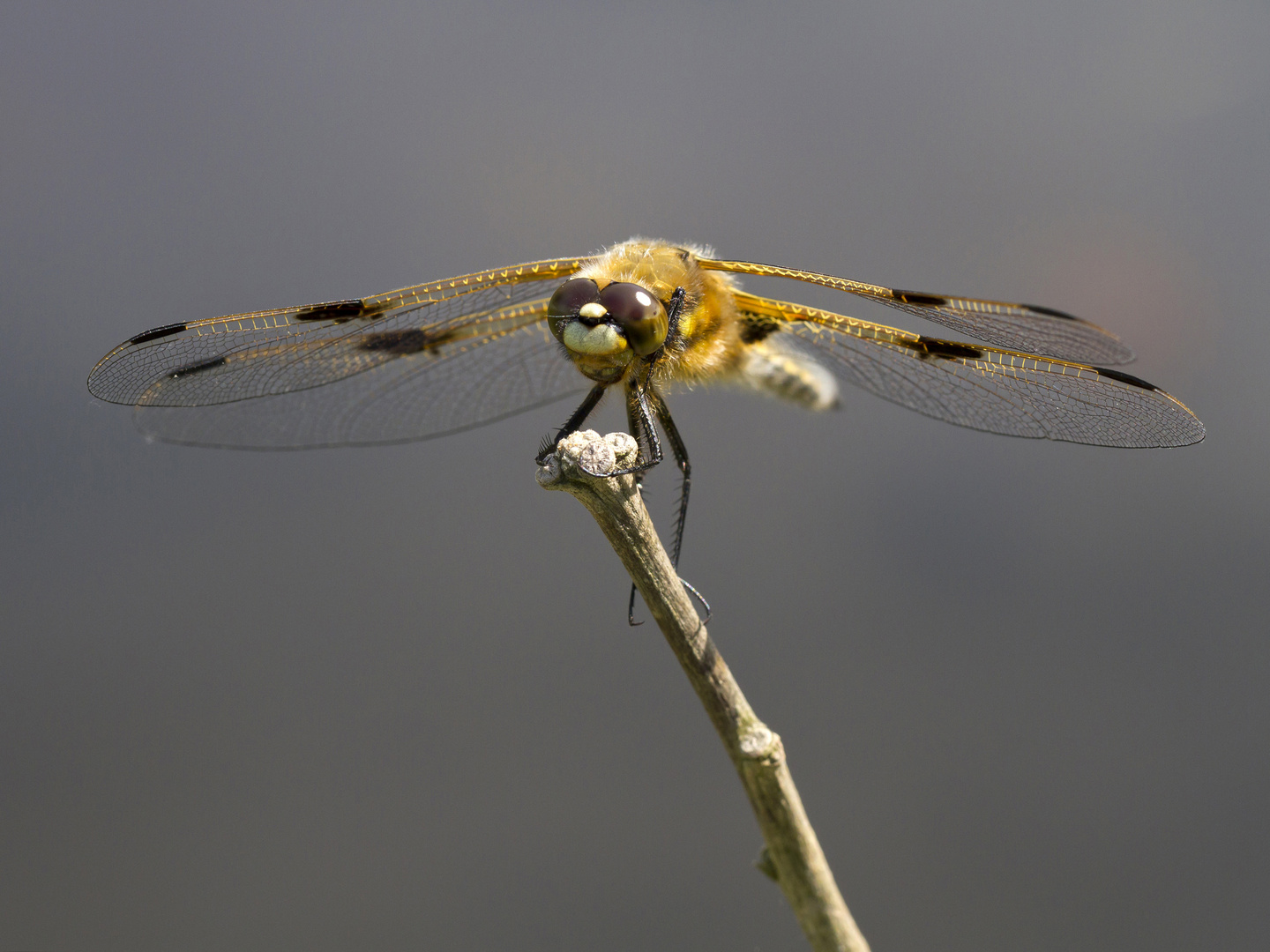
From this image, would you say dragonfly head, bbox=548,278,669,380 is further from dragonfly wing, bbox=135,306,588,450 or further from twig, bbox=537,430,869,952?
dragonfly wing, bbox=135,306,588,450

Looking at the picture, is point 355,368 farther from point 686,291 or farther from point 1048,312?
point 1048,312

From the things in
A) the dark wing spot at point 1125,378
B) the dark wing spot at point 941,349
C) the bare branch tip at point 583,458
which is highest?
the dark wing spot at point 941,349

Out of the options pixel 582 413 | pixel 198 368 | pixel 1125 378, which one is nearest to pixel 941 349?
pixel 1125 378

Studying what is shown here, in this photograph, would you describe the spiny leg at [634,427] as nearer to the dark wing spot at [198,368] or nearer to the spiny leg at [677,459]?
the spiny leg at [677,459]

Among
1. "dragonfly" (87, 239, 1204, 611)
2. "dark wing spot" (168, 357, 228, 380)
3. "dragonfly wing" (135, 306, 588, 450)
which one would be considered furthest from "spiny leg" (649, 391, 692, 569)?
Result: "dark wing spot" (168, 357, 228, 380)

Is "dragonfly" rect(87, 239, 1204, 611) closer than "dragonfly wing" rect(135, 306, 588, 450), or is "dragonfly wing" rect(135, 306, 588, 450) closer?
"dragonfly" rect(87, 239, 1204, 611)

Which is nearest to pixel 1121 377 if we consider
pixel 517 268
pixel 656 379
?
pixel 656 379

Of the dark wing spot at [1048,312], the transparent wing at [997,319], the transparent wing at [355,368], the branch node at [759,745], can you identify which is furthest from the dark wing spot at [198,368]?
the dark wing spot at [1048,312]
